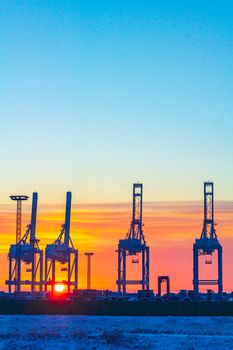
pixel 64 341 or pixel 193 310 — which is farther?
Answer: pixel 193 310

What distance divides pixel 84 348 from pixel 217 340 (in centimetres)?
1066

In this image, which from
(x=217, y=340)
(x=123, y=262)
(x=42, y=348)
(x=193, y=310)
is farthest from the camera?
(x=123, y=262)

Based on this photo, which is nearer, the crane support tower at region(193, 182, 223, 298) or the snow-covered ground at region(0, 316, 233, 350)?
the snow-covered ground at region(0, 316, 233, 350)

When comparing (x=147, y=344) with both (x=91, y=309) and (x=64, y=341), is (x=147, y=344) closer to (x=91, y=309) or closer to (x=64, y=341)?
(x=64, y=341)

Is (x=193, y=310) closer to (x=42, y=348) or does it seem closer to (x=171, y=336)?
(x=171, y=336)

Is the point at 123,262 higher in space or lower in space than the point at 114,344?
higher

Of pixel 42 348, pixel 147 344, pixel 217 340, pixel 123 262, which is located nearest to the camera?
pixel 42 348

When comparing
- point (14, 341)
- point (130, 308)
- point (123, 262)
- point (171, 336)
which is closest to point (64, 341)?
point (14, 341)

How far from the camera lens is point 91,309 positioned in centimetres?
9000

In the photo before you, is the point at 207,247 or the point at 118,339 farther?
the point at 207,247

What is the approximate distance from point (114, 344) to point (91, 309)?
44.6 meters

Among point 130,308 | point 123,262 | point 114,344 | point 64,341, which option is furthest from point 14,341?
point 123,262

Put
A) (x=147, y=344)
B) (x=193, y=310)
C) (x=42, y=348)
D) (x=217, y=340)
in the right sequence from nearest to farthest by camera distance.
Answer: (x=42, y=348), (x=147, y=344), (x=217, y=340), (x=193, y=310)

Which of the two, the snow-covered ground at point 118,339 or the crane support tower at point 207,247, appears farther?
the crane support tower at point 207,247
